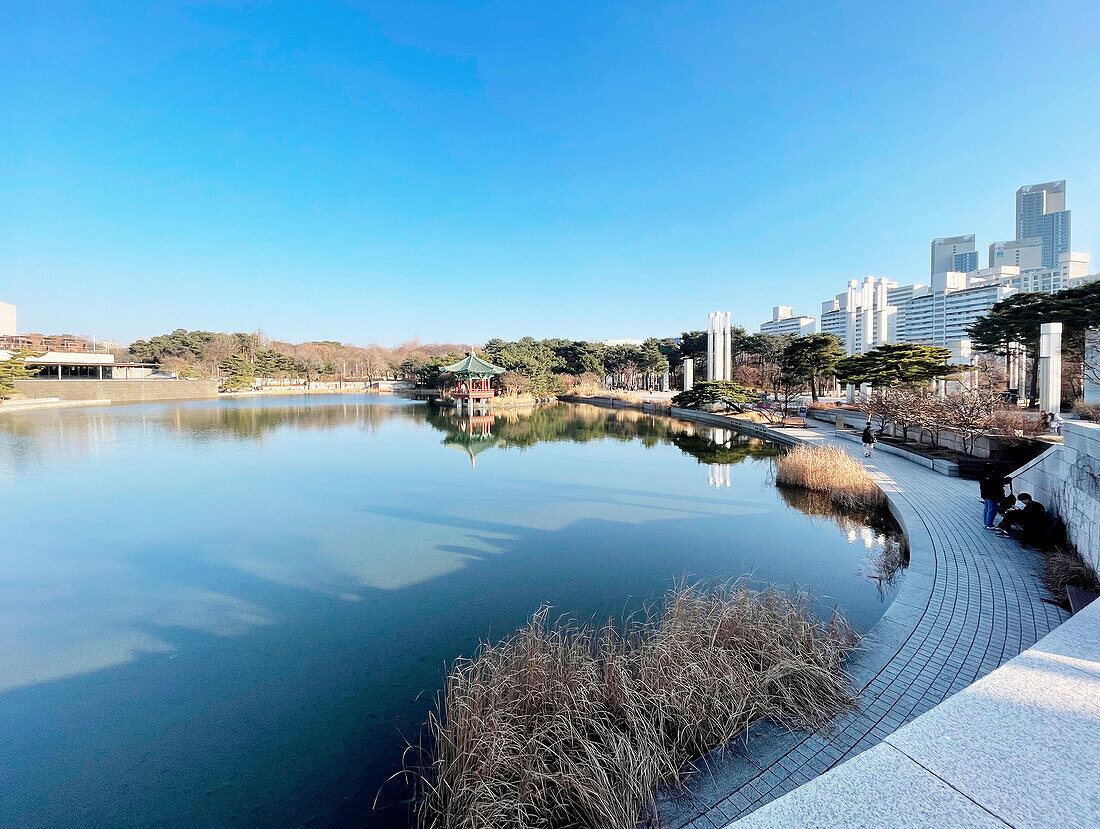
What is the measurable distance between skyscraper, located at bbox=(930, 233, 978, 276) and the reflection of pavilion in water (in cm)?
14607

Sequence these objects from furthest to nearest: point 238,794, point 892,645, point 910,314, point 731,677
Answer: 1. point 910,314
2. point 892,645
3. point 731,677
4. point 238,794

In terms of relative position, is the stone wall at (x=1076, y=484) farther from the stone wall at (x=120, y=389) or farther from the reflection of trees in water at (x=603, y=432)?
the stone wall at (x=120, y=389)

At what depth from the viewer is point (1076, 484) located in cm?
532

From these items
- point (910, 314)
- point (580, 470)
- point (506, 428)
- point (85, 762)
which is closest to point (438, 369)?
point (506, 428)

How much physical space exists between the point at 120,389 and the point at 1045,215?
646 feet

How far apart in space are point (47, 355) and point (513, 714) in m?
49.8

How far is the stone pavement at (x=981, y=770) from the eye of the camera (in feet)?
5.60

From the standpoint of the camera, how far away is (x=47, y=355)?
120 feet

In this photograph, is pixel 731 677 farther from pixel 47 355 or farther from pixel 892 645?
pixel 47 355

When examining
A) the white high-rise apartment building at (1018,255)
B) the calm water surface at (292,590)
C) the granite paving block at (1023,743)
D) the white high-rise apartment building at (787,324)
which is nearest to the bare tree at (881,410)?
the calm water surface at (292,590)

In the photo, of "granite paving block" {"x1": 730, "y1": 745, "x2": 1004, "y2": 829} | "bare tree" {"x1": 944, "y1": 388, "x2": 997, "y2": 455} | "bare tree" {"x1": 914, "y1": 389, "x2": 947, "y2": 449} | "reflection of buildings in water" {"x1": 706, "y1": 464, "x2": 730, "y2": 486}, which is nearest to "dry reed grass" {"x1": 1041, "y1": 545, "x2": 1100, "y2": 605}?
"granite paving block" {"x1": 730, "y1": 745, "x2": 1004, "y2": 829}

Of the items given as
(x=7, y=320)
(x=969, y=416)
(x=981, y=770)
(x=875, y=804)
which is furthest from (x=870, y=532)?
(x=7, y=320)

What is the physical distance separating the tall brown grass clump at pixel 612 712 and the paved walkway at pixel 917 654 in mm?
142

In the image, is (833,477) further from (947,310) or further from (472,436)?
(947,310)
